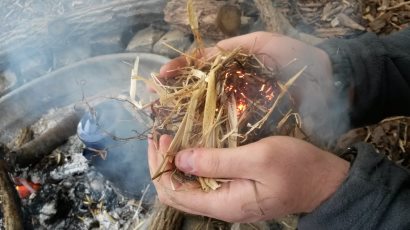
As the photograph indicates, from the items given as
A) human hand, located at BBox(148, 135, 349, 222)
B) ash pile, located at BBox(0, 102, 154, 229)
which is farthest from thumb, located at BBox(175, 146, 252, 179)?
ash pile, located at BBox(0, 102, 154, 229)

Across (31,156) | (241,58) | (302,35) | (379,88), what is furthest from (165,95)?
(302,35)

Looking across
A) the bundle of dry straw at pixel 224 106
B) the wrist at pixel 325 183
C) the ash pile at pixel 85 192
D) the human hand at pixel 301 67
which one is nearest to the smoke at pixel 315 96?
the human hand at pixel 301 67

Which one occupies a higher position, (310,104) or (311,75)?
(311,75)

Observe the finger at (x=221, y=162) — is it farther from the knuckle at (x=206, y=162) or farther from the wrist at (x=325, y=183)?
the wrist at (x=325, y=183)

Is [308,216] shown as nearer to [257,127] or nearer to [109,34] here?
[257,127]

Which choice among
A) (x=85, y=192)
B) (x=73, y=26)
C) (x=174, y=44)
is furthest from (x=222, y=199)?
(x=73, y=26)

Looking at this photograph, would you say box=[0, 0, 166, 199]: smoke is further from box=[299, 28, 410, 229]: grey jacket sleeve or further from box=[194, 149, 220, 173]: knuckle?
box=[194, 149, 220, 173]: knuckle

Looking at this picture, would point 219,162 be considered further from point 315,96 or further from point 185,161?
point 315,96
